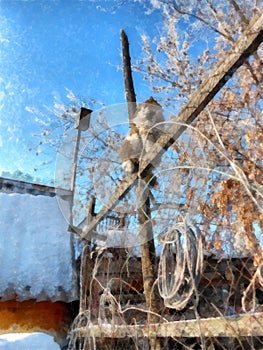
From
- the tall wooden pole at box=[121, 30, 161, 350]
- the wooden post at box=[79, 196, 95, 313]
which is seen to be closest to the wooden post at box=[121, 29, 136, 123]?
the tall wooden pole at box=[121, 30, 161, 350]

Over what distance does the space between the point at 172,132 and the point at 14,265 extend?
3417 millimetres

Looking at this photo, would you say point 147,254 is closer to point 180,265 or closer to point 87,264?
point 180,265

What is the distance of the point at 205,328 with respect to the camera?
4.69ft

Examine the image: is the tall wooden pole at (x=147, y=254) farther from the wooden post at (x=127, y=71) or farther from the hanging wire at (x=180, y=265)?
the wooden post at (x=127, y=71)

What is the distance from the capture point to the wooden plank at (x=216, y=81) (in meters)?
1.46

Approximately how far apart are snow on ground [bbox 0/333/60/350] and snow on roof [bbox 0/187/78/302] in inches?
115

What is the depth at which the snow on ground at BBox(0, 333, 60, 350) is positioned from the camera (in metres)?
1.40

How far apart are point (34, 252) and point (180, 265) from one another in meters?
3.47

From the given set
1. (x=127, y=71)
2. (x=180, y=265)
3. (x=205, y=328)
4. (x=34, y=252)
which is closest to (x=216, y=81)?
(x=180, y=265)

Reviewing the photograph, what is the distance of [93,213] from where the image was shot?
10.3 feet

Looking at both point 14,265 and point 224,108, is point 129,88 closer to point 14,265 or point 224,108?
point 224,108

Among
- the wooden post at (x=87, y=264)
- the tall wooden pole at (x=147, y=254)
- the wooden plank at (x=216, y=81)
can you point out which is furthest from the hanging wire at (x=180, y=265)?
the wooden post at (x=87, y=264)

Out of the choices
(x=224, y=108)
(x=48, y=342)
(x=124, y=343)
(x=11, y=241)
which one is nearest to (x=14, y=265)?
(x=11, y=241)

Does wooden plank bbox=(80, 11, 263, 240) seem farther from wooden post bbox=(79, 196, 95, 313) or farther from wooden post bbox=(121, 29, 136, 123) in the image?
wooden post bbox=(121, 29, 136, 123)
